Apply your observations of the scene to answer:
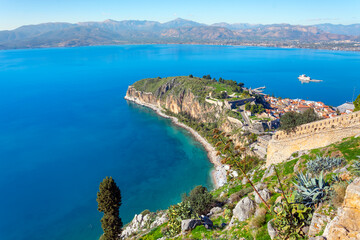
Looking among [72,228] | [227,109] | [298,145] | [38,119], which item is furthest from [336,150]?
[38,119]

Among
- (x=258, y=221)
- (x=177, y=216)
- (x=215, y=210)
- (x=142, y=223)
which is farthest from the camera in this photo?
(x=142, y=223)

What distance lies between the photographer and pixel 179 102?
6353cm

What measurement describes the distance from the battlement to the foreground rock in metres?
11.0

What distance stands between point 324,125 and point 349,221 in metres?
11.9

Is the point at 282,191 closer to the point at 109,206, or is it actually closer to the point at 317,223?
the point at 317,223

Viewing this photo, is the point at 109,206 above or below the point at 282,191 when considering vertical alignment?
below

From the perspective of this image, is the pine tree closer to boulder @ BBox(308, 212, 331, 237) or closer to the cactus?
the cactus

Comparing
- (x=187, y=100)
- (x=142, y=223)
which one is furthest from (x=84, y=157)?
(x=187, y=100)

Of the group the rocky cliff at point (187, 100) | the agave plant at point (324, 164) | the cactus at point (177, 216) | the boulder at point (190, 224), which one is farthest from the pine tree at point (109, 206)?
the rocky cliff at point (187, 100)

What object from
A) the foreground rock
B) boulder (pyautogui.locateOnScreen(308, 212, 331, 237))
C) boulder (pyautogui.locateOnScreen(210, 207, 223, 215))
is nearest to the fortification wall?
boulder (pyautogui.locateOnScreen(210, 207, 223, 215))

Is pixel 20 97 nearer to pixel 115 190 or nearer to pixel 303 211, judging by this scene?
pixel 115 190

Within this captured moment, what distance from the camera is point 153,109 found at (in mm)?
72062

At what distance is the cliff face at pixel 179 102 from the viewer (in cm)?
5378

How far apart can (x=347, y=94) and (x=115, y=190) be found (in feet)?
308
